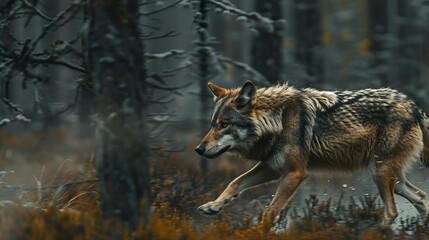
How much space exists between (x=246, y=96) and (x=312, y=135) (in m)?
0.88

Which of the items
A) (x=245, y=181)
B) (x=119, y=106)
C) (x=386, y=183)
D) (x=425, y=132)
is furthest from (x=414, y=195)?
(x=119, y=106)

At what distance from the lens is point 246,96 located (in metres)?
9.91

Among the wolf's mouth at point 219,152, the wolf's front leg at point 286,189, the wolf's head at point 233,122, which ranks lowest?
the wolf's front leg at point 286,189

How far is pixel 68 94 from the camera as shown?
45875mm

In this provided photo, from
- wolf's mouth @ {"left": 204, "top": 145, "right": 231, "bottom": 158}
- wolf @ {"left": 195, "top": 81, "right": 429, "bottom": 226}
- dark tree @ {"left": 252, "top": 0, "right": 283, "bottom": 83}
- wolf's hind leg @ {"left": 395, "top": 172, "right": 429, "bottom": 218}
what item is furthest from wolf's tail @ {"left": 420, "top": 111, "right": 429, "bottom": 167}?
dark tree @ {"left": 252, "top": 0, "right": 283, "bottom": 83}

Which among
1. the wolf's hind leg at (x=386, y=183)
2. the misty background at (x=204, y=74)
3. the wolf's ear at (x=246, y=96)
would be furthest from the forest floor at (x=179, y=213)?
the wolf's ear at (x=246, y=96)

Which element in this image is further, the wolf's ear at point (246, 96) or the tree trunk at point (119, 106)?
the wolf's ear at point (246, 96)

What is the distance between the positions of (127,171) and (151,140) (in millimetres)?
4075

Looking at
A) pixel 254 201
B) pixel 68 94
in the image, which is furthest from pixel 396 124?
pixel 68 94

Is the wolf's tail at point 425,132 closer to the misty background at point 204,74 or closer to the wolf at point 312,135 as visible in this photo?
the wolf at point 312,135

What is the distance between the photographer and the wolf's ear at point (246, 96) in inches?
→ 388

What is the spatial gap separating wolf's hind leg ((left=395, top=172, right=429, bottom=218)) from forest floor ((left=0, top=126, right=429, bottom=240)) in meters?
0.27

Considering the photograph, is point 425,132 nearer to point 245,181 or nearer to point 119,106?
point 245,181

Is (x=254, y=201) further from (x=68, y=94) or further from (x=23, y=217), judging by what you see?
(x=68, y=94)
